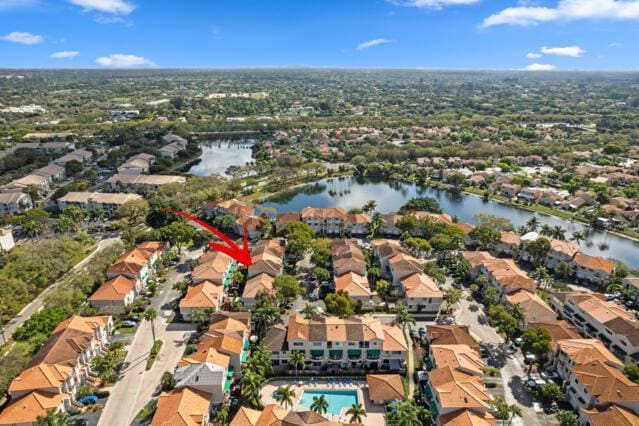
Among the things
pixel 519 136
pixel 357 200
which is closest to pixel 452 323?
pixel 357 200

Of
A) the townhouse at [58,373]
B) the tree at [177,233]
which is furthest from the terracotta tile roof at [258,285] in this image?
the tree at [177,233]

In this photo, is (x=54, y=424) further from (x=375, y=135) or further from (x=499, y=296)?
(x=375, y=135)

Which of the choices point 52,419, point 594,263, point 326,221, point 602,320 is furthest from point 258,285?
point 594,263

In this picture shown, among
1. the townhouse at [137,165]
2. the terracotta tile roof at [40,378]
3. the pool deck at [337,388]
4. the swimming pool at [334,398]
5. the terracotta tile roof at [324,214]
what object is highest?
the townhouse at [137,165]

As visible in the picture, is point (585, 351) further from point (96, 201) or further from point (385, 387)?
point (96, 201)

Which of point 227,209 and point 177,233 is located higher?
point 177,233

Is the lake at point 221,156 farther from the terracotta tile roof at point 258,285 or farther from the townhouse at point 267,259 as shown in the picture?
the terracotta tile roof at point 258,285
